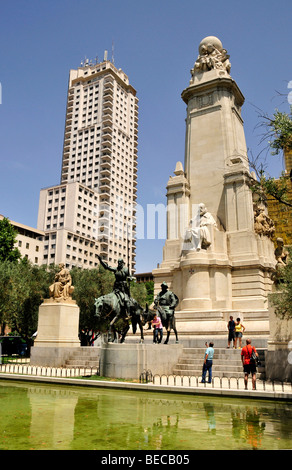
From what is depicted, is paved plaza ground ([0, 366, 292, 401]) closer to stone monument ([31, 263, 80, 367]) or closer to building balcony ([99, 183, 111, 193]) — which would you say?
stone monument ([31, 263, 80, 367])

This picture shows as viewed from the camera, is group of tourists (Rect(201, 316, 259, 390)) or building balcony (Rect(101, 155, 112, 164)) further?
building balcony (Rect(101, 155, 112, 164))

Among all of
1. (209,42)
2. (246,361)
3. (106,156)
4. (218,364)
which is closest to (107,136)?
(106,156)

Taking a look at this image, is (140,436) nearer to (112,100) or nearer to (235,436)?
(235,436)

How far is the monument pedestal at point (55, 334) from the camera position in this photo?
67.5ft

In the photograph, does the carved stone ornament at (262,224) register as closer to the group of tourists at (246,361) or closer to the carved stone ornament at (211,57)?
the carved stone ornament at (211,57)

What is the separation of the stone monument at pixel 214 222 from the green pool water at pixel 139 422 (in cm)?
1172

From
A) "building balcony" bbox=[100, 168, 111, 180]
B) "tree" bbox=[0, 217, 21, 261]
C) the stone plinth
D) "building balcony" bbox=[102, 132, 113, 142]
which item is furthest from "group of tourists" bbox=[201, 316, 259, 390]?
"building balcony" bbox=[102, 132, 113, 142]

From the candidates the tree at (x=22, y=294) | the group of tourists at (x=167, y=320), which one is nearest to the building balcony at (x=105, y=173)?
the tree at (x=22, y=294)

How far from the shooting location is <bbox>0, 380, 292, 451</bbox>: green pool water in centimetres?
642

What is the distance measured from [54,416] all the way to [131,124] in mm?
133605

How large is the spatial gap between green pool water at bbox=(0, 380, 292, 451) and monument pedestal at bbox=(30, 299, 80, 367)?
8.64 meters

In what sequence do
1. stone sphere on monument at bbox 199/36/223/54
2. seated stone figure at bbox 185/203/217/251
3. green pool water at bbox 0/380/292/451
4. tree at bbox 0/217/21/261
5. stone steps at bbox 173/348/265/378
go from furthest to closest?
tree at bbox 0/217/21/261 < stone sphere on monument at bbox 199/36/223/54 < seated stone figure at bbox 185/203/217/251 < stone steps at bbox 173/348/265/378 < green pool water at bbox 0/380/292/451

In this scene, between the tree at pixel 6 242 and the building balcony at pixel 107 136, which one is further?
the building balcony at pixel 107 136

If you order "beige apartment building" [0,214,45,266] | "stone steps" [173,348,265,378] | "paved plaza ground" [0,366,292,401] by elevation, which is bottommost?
"paved plaza ground" [0,366,292,401]
